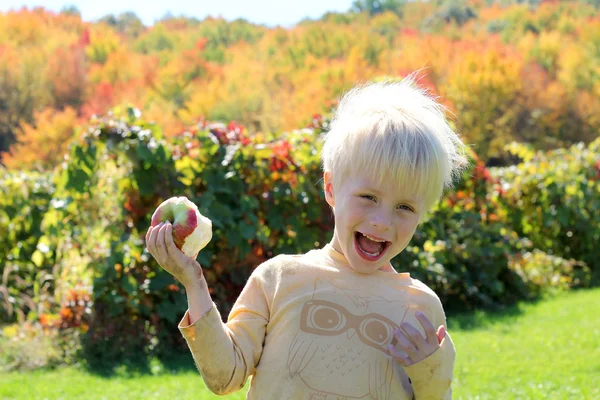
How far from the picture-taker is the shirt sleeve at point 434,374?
1589mm

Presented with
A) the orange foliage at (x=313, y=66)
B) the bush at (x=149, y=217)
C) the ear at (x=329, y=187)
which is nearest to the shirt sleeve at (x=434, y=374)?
the ear at (x=329, y=187)

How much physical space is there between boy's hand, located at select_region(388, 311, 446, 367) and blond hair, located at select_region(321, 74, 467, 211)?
272 millimetres

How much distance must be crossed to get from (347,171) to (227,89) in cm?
4573

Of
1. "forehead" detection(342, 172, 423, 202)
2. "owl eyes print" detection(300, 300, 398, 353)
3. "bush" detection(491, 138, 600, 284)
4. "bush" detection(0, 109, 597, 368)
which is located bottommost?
"bush" detection(491, 138, 600, 284)

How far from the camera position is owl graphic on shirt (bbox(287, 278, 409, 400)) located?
1588 millimetres

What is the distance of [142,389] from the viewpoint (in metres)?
4.66

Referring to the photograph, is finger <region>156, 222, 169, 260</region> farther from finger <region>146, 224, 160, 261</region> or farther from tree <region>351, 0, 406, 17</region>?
tree <region>351, 0, 406, 17</region>

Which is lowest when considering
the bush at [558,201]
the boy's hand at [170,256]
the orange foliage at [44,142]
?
the orange foliage at [44,142]

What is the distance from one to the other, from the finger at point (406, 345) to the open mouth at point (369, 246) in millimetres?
167

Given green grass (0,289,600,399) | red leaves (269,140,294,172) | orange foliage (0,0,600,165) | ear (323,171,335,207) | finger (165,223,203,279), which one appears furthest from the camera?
orange foliage (0,0,600,165)

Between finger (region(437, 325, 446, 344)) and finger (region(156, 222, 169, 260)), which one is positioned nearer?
finger (region(156, 222, 169, 260))

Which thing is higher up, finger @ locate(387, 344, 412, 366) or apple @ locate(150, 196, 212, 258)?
apple @ locate(150, 196, 212, 258)

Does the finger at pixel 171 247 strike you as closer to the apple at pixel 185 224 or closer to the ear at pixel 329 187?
the apple at pixel 185 224

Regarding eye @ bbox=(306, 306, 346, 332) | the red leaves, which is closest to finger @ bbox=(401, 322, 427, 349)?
eye @ bbox=(306, 306, 346, 332)
